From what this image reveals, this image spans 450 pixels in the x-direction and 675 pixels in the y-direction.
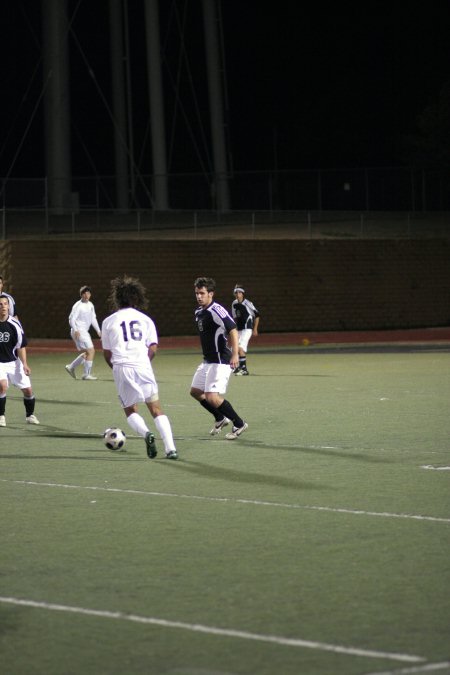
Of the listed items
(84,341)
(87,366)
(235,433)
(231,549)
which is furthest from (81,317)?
(231,549)

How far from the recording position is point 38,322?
130 feet

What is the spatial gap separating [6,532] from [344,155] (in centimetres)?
6254

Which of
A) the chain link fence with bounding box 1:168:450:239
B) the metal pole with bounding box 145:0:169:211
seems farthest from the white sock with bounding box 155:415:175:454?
the metal pole with bounding box 145:0:169:211

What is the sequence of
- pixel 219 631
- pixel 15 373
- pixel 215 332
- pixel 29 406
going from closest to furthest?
Result: pixel 219 631
pixel 215 332
pixel 15 373
pixel 29 406

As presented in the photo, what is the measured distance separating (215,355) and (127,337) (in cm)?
216

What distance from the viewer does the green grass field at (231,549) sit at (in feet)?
20.6

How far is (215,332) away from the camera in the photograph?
48.8 feet

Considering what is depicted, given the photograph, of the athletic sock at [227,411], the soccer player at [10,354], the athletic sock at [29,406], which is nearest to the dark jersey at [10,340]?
the soccer player at [10,354]

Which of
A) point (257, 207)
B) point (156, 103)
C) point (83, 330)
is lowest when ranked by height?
point (83, 330)

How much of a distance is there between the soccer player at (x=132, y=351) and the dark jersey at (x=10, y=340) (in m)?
4.06

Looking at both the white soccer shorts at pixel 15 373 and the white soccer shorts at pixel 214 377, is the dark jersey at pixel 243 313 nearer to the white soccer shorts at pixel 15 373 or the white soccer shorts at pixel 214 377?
the white soccer shorts at pixel 15 373

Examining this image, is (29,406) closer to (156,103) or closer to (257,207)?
(156,103)

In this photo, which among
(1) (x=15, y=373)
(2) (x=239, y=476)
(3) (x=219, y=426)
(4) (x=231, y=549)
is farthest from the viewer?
(1) (x=15, y=373)

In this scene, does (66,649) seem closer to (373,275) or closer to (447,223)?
(373,275)
